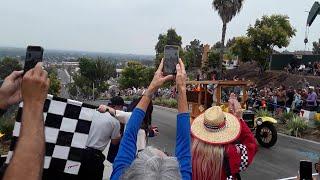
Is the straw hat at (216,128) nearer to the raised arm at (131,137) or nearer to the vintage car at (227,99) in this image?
the raised arm at (131,137)

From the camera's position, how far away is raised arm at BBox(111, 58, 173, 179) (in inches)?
101

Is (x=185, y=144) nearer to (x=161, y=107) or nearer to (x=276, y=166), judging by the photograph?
(x=276, y=166)

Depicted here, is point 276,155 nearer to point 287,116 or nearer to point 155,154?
point 287,116

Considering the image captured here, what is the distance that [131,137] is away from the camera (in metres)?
2.71

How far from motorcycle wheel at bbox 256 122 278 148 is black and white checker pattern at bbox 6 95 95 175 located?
8392 mm

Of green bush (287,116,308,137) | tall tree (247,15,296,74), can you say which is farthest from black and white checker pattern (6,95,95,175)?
tall tree (247,15,296,74)

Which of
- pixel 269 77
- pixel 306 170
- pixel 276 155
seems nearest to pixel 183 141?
pixel 306 170

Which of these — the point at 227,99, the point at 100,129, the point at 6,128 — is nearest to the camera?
the point at 100,129

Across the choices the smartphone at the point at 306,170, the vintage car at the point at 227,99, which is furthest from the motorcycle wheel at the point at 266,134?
the smartphone at the point at 306,170

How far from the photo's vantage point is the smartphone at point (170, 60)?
3.01 m

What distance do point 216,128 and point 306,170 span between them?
3.05 ft

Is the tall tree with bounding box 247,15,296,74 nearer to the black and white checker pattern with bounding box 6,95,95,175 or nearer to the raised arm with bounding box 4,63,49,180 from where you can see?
the black and white checker pattern with bounding box 6,95,95,175

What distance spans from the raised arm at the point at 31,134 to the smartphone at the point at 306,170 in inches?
99.1

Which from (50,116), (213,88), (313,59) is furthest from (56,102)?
(313,59)
